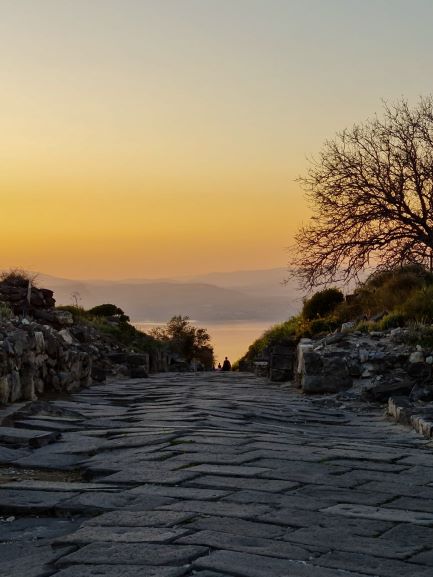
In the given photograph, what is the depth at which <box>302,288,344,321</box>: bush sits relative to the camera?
82.7 ft

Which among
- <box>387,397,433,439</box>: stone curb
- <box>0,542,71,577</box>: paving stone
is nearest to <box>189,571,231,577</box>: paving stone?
<box>0,542,71,577</box>: paving stone

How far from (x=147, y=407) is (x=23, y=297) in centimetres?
1270

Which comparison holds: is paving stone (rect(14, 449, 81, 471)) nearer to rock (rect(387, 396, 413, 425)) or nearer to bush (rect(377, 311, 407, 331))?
rock (rect(387, 396, 413, 425))

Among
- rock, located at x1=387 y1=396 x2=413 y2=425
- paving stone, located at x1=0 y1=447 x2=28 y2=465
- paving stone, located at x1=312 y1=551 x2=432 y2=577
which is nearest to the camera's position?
paving stone, located at x1=312 y1=551 x2=432 y2=577

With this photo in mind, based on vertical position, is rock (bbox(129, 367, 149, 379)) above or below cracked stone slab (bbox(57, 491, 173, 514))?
above

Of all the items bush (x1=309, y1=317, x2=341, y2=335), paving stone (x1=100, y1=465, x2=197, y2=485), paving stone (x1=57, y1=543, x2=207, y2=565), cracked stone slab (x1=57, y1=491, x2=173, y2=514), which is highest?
bush (x1=309, y1=317, x2=341, y2=335)

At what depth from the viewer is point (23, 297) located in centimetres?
2359

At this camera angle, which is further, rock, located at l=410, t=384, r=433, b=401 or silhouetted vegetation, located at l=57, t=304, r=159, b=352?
silhouetted vegetation, located at l=57, t=304, r=159, b=352

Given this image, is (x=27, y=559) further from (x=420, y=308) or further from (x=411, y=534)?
(x=420, y=308)

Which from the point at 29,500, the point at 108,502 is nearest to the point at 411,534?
the point at 108,502

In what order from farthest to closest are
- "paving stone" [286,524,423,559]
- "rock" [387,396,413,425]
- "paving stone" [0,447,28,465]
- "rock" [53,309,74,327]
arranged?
"rock" [53,309,74,327] → "rock" [387,396,413,425] → "paving stone" [0,447,28,465] → "paving stone" [286,524,423,559]

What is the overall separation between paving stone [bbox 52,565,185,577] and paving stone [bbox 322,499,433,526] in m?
1.58

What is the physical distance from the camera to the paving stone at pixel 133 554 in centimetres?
413

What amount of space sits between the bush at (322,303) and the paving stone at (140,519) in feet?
65.5
